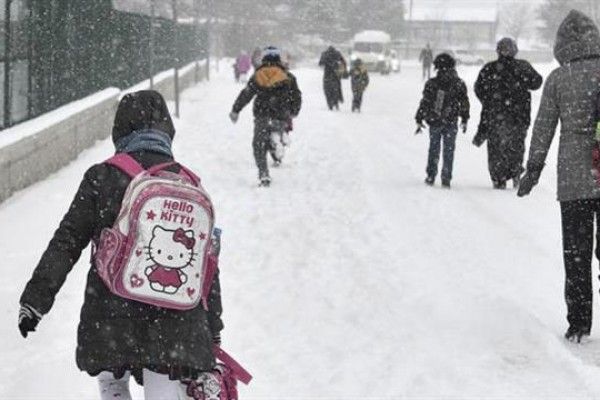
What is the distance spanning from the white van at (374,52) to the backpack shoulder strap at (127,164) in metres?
49.2

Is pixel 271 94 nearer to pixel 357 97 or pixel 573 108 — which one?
pixel 573 108

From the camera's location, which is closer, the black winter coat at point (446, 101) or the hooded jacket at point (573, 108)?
the hooded jacket at point (573, 108)

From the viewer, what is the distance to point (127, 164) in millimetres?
3404

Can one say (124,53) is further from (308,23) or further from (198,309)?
(308,23)

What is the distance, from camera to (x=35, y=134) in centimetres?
1115

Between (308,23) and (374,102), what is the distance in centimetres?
5734

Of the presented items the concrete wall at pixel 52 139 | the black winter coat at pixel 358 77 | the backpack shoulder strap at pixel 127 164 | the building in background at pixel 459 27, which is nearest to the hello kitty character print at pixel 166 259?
the backpack shoulder strap at pixel 127 164

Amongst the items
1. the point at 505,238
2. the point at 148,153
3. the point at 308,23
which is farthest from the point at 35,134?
the point at 308,23

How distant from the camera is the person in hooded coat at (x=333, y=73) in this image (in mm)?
25922

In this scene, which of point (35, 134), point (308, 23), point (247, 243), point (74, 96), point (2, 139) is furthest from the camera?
point (308, 23)

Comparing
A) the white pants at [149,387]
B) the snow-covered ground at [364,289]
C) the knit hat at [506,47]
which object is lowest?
the snow-covered ground at [364,289]

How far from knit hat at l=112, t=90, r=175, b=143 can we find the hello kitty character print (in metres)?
0.41

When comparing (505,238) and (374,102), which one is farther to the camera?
(374,102)

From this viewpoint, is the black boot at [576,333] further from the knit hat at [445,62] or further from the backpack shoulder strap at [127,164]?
the knit hat at [445,62]
